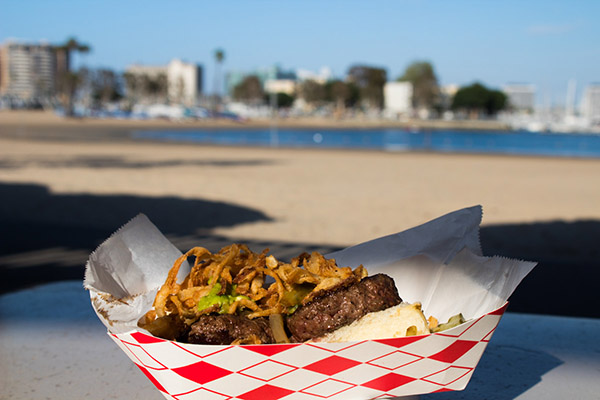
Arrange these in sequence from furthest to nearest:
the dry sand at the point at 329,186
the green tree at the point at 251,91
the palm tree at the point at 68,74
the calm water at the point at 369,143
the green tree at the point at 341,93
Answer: the green tree at the point at 251,91
the green tree at the point at 341,93
the palm tree at the point at 68,74
the calm water at the point at 369,143
the dry sand at the point at 329,186

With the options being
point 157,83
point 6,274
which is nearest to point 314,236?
point 6,274

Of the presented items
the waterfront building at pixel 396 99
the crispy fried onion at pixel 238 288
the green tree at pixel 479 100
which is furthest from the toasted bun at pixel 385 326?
the waterfront building at pixel 396 99

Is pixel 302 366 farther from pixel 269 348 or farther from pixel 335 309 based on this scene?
pixel 335 309

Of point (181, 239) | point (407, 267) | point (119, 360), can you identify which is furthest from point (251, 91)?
point (407, 267)

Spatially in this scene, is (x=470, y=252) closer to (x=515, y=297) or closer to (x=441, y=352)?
(x=441, y=352)

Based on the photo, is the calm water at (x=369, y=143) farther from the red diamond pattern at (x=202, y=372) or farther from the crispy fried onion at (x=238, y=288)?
the red diamond pattern at (x=202, y=372)

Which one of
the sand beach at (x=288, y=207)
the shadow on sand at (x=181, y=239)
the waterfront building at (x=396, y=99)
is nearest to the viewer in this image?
the shadow on sand at (x=181, y=239)
